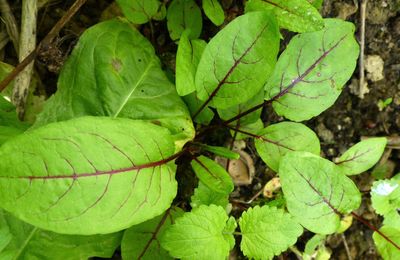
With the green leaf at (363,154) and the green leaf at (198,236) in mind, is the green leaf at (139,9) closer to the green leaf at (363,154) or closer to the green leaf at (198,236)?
the green leaf at (198,236)

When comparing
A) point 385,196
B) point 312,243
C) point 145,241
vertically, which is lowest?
point 312,243

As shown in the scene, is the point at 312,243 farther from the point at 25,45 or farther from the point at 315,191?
the point at 25,45

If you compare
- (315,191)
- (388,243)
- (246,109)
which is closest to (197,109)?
(246,109)

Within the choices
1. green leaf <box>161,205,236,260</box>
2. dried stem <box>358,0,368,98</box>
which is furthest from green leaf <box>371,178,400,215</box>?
green leaf <box>161,205,236,260</box>

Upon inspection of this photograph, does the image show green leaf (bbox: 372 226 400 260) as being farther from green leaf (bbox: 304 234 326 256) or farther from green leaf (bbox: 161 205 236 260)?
green leaf (bbox: 161 205 236 260)

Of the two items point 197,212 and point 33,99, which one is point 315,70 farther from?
point 33,99

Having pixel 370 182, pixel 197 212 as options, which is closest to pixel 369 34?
pixel 370 182
